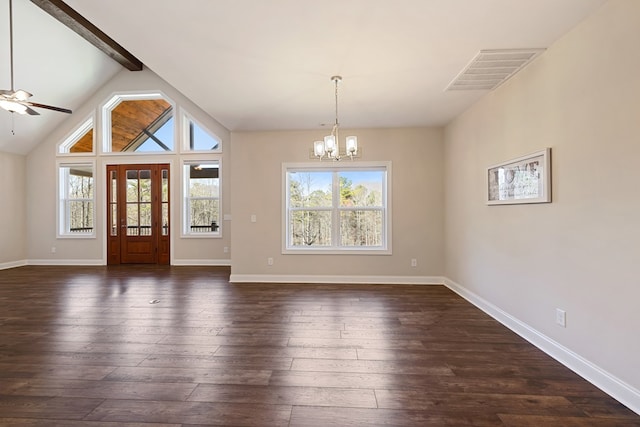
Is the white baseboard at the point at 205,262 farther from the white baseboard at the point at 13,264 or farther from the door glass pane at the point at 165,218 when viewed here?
the white baseboard at the point at 13,264

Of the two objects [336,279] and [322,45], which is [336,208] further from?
[322,45]

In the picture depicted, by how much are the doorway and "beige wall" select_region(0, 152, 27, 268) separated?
1.88 meters

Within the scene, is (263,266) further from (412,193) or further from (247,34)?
(247,34)

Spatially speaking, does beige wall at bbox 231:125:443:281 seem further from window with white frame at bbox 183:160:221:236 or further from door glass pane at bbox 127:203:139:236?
door glass pane at bbox 127:203:139:236

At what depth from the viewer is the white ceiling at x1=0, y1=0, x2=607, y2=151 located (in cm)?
212

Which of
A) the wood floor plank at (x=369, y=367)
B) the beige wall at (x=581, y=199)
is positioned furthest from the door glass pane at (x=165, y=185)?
the beige wall at (x=581, y=199)

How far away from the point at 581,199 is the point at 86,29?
7.14 m

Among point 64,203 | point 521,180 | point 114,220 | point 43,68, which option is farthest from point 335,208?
point 64,203

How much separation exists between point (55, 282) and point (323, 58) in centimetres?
587

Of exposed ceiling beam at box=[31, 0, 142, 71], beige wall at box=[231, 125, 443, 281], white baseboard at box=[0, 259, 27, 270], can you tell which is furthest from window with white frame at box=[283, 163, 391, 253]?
white baseboard at box=[0, 259, 27, 270]

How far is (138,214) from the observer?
23.6 ft

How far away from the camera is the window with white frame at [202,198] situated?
7152 mm

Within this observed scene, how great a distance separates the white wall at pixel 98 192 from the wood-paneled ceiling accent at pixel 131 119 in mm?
307

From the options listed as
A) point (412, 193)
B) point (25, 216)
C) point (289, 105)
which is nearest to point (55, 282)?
point (25, 216)
